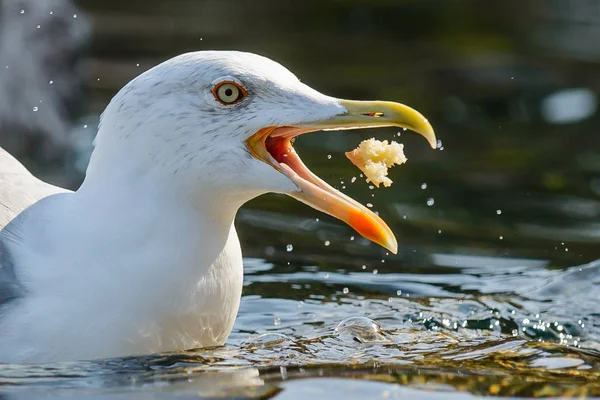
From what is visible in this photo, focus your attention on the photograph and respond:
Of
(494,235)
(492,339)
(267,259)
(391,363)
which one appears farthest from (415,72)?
(391,363)

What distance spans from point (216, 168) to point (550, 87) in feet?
19.8

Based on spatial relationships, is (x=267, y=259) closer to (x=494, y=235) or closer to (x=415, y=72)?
(x=494, y=235)

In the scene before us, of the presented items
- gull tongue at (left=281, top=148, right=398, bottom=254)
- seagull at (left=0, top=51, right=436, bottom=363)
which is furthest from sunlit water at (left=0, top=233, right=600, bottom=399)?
gull tongue at (left=281, top=148, right=398, bottom=254)

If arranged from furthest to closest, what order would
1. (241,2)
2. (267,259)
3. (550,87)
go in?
(241,2) → (550,87) → (267,259)

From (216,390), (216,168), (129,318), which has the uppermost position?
(216,168)

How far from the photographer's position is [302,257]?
6.30 m

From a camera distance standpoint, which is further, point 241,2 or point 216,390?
point 241,2

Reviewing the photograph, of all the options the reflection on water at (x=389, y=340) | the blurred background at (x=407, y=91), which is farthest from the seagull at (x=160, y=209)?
the blurred background at (x=407, y=91)

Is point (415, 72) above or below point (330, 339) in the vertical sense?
above

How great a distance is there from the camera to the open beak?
13.7ft

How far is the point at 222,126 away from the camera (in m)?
4.14

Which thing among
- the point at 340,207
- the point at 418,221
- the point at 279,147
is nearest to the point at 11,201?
the point at 279,147

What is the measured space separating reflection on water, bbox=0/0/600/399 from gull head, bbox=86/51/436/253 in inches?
22.3

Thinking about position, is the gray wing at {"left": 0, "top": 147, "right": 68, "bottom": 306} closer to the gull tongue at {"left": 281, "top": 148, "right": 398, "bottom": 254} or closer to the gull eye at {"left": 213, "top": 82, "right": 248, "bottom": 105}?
the gull eye at {"left": 213, "top": 82, "right": 248, "bottom": 105}
